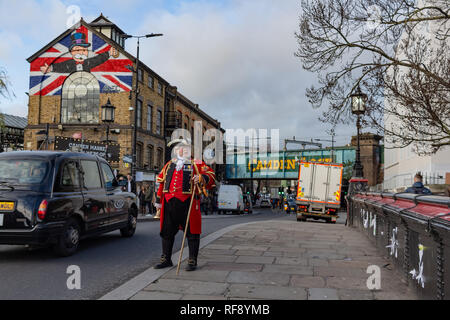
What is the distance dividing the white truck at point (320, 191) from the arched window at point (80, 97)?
16.2m

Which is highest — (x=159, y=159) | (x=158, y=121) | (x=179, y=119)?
(x=179, y=119)

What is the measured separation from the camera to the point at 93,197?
25.1ft

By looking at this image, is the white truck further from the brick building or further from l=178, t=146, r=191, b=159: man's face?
l=178, t=146, r=191, b=159: man's face

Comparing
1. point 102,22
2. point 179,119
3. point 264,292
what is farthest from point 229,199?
point 264,292

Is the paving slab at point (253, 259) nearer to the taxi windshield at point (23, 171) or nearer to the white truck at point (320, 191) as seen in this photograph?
the taxi windshield at point (23, 171)

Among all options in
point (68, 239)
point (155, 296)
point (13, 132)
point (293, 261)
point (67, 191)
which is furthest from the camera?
point (13, 132)

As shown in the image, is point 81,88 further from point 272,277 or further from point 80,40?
point 272,277

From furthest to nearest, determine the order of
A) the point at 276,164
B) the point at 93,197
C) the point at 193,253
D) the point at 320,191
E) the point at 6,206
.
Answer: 1. the point at 276,164
2. the point at 320,191
3. the point at 93,197
4. the point at 6,206
5. the point at 193,253

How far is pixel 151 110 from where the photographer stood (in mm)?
34312

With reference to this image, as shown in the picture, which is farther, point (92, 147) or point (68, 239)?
point (92, 147)

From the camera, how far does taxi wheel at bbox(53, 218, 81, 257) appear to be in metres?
6.59

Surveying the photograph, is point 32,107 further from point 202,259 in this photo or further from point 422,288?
point 422,288

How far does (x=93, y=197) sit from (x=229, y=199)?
25.2 metres
